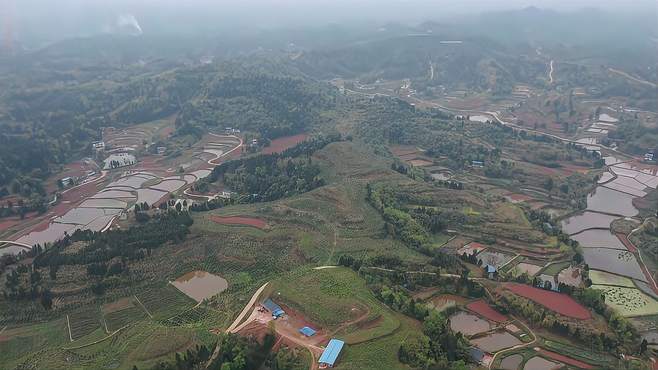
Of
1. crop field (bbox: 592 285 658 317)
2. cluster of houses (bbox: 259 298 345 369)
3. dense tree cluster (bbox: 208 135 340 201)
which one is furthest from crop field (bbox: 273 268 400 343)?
crop field (bbox: 592 285 658 317)

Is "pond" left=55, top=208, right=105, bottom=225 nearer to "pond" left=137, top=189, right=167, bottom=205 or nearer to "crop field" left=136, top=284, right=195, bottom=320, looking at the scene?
"pond" left=137, top=189, right=167, bottom=205

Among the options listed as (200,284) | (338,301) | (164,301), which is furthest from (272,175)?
(338,301)

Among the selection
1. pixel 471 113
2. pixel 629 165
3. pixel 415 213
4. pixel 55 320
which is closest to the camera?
pixel 55 320

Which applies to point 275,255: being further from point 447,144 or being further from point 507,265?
point 447,144

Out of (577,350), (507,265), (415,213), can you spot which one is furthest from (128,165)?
(577,350)

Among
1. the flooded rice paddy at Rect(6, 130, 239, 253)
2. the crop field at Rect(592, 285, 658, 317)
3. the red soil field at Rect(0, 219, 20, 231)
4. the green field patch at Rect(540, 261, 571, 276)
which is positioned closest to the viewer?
the crop field at Rect(592, 285, 658, 317)

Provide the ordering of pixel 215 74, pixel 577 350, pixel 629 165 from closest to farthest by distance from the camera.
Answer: pixel 577 350 → pixel 629 165 → pixel 215 74

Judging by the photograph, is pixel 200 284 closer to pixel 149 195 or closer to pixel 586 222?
pixel 149 195
